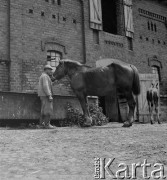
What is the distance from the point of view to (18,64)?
482 inches

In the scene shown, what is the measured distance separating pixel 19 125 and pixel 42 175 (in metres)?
6.31

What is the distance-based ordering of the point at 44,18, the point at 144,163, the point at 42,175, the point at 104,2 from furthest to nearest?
the point at 104,2 < the point at 44,18 < the point at 144,163 < the point at 42,175

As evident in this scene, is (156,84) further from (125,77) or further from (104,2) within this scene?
(104,2)

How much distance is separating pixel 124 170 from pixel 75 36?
11.8m

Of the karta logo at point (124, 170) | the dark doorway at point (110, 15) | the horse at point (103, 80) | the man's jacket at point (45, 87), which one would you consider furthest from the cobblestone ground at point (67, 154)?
the dark doorway at point (110, 15)

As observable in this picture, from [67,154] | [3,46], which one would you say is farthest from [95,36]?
[67,154]

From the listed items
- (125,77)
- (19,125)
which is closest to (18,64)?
(19,125)

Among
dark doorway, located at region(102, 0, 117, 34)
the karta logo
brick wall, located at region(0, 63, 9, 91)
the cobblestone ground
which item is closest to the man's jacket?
the cobblestone ground

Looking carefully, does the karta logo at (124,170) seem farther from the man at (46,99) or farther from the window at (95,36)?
the window at (95,36)

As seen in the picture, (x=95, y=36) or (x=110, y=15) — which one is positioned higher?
(x=110, y=15)

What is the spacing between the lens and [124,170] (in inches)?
137

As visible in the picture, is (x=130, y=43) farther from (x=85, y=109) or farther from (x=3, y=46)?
(x=85, y=109)

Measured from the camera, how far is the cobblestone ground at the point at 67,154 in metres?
3.35

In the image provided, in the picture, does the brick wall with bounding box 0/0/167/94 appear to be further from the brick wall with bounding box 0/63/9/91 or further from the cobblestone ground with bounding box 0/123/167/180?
the cobblestone ground with bounding box 0/123/167/180
